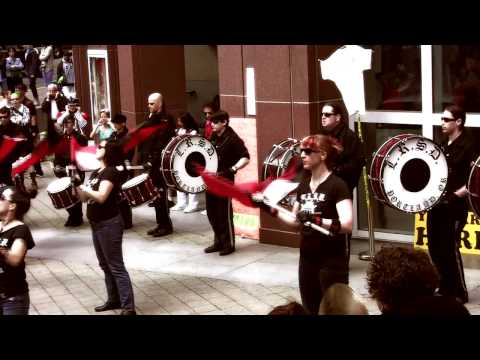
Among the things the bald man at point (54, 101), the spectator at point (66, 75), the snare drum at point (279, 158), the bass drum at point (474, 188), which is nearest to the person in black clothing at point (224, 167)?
the snare drum at point (279, 158)

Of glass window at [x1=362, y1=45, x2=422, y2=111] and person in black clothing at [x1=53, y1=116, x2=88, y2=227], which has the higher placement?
glass window at [x1=362, y1=45, x2=422, y2=111]

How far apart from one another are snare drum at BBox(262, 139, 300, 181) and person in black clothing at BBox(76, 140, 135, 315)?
212 centimetres

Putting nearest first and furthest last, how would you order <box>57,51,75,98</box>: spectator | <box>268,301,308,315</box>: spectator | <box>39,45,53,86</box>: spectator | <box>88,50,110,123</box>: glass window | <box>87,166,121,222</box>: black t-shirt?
1. <box>268,301,308,315</box>: spectator
2. <box>87,166,121,222</box>: black t-shirt
3. <box>88,50,110,123</box>: glass window
4. <box>57,51,75,98</box>: spectator
5. <box>39,45,53,86</box>: spectator

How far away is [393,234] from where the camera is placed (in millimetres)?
10938

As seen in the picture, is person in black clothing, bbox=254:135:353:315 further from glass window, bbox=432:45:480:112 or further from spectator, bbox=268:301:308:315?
glass window, bbox=432:45:480:112

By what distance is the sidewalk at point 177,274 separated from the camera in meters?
9.04

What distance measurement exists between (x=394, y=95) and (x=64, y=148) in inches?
177

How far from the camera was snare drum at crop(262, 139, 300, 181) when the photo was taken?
9.93 meters

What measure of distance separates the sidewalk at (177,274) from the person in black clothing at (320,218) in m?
1.61

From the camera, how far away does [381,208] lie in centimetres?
1111

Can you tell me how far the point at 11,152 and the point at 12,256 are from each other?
509cm

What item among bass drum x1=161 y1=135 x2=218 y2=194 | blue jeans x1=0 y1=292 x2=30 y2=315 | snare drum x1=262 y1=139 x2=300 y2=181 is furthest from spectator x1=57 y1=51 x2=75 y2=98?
blue jeans x1=0 y1=292 x2=30 y2=315
